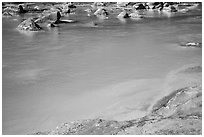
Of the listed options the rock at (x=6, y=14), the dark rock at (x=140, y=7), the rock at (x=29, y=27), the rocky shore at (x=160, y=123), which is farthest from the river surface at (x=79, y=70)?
the dark rock at (x=140, y=7)

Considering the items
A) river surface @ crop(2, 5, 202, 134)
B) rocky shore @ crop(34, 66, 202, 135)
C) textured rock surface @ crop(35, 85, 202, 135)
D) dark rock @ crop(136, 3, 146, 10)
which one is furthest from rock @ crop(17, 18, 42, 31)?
dark rock @ crop(136, 3, 146, 10)

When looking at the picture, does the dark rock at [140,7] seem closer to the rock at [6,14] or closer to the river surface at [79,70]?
the rock at [6,14]

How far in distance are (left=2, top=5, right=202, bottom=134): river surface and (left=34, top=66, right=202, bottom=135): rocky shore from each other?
5.99 ft

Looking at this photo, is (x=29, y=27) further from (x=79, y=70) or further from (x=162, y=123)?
(x=162, y=123)

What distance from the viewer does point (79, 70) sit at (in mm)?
29656

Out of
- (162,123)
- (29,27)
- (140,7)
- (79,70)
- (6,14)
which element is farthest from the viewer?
(140,7)

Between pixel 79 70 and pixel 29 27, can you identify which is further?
pixel 29 27

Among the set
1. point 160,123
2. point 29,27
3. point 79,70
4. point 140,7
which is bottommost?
point 140,7

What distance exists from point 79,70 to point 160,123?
15.3 metres

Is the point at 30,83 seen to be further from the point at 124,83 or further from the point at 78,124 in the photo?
the point at 78,124

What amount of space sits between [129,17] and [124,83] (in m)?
48.4

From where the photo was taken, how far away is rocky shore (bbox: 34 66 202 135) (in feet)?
48.0

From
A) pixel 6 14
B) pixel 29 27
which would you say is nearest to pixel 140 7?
pixel 6 14

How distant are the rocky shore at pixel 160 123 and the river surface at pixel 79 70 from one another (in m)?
1.83
